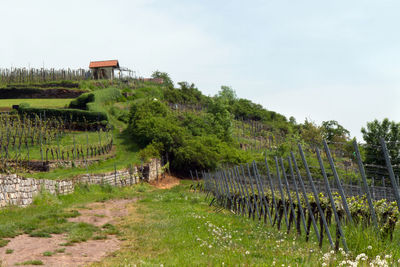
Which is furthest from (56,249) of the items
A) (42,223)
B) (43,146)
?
(43,146)

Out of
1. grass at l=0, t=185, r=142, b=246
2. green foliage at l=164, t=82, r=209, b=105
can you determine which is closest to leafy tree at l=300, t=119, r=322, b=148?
green foliage at l=164, t=82, r=209, b=105

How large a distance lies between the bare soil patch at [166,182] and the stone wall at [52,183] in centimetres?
100

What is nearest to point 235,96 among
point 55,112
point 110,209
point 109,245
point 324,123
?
point 324,123

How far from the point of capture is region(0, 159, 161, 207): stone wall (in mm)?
16281

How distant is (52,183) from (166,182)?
20.4 meters

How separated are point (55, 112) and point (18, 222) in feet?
121

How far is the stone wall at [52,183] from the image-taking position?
16.3 metres

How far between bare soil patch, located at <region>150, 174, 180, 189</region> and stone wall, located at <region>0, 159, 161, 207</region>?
1.00 meters

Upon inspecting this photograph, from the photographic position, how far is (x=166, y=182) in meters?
40.6

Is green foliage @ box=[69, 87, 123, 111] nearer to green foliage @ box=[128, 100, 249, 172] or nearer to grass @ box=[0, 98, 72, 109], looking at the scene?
grass @ box=[0, 98, 72, 109]

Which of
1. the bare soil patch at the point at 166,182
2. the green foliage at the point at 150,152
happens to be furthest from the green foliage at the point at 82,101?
the bare soil patch at the point at 166,182

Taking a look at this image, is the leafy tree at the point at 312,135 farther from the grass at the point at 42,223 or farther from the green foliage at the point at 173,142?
the grass at the point at 42,223

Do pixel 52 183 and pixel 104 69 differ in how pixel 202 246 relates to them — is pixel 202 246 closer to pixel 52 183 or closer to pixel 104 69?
pixel 52 183

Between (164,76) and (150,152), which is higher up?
(164,76)
